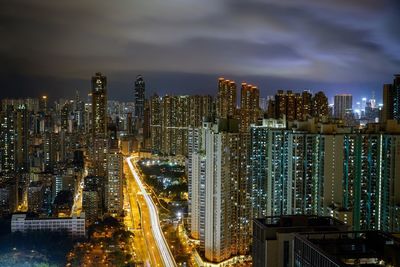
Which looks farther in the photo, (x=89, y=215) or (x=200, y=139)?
(x=89, y=215)

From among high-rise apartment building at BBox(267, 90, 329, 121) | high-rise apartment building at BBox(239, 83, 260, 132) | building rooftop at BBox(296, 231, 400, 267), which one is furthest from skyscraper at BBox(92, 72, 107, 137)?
building rooftop at BBox(296, 231, 400, 267)

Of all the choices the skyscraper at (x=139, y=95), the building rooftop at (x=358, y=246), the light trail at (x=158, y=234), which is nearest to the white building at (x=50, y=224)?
the light trail at (x=158, y=234)

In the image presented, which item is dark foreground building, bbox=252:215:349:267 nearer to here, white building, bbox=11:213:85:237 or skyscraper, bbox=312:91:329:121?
white building, bbox=11:213:85:237

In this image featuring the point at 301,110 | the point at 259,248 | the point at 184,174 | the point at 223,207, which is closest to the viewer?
the point at 259,248

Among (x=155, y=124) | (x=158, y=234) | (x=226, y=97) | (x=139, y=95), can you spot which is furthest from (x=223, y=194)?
(x=139, y=95)

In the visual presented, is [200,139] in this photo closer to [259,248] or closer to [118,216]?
[118,216]

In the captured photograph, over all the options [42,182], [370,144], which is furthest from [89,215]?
[370,144]

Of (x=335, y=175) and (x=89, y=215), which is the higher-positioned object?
(x=335, y=175)
